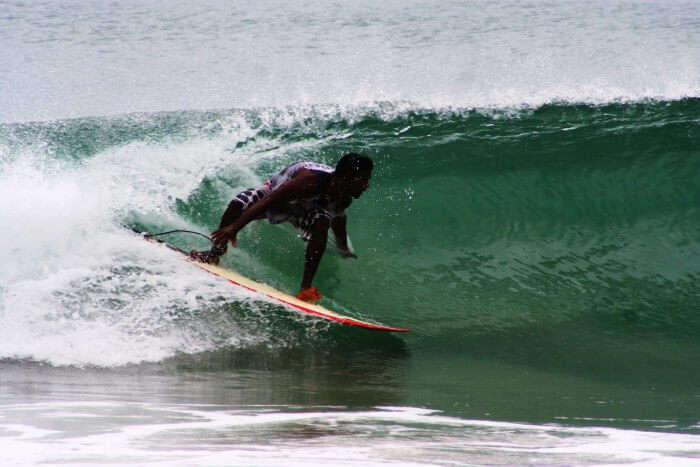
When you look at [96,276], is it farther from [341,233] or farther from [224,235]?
[341,233]

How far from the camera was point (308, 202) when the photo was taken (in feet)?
17.1

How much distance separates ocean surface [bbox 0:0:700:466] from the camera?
304 centimetres

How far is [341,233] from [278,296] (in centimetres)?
63

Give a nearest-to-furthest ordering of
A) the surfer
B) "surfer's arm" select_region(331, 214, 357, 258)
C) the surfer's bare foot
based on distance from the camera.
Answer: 1. the surfer
2. "surfer's arm" select_region(331, 214, 357, 258)
3. the surfer's bare foot

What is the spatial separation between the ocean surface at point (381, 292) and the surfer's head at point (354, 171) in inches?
36.0

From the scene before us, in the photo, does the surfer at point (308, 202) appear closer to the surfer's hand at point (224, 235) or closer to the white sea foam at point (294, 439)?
the surfer's hand at point (224, 235)

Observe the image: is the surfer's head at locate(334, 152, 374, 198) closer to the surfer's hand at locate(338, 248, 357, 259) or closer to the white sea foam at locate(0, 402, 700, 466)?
the surfer's hand at locate(338, 248, 357, 259)

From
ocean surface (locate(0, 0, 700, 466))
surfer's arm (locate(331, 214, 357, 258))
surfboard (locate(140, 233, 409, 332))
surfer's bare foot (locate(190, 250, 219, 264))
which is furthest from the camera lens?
surfer's bare foot (locate(190, 250, 219, 264))

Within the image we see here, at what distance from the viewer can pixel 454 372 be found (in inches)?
186

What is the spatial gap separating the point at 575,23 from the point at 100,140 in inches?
668

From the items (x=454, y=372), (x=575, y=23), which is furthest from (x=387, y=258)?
(x=575, y=23)

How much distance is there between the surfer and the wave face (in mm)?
413

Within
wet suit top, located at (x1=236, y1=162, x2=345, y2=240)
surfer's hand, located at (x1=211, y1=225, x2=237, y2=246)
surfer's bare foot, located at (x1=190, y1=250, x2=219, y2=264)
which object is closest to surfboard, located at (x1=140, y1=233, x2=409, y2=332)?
surfer's bare foot, located at (x1=190, y1=250, x2=219, y2=264)

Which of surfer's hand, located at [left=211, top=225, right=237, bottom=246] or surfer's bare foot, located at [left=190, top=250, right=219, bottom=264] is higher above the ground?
surfer's hand, located at [left=211, top=225, right=237, bottom=246]
